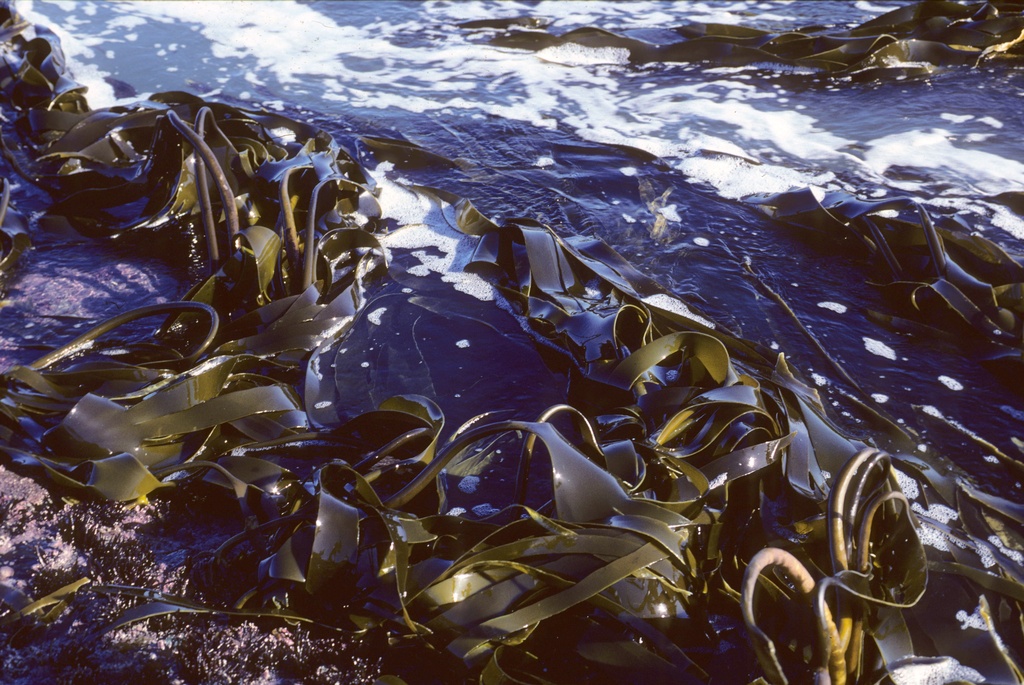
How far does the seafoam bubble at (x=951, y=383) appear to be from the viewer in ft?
7.68

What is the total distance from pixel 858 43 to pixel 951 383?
3.33 metres

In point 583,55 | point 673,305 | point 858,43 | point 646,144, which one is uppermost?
point 858,43

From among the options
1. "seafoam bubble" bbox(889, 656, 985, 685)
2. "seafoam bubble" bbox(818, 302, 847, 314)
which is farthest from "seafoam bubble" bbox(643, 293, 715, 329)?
"seafoam bubble" bbox(889, 656, 985, 685)

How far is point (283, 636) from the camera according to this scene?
1632mm

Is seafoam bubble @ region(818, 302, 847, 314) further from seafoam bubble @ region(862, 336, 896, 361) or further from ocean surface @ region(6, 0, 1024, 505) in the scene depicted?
seafoam bubble @ region(862, 336, 896, 361)

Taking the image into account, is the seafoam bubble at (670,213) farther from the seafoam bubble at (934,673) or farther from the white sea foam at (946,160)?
the seafoam bubble at (934,673)

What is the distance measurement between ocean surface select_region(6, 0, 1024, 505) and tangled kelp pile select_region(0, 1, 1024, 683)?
0.22 meters

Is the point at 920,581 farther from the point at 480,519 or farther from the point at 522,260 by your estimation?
the point at 522,260

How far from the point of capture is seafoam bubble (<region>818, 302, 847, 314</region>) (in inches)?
107

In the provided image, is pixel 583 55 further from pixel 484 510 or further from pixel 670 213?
pixel 484 510

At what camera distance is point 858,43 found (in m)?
4.84

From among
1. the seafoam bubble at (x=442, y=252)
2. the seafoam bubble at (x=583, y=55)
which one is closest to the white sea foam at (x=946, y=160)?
the seafoam bubble at (x=583, y=55)

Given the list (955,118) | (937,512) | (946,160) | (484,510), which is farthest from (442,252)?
(955,118)

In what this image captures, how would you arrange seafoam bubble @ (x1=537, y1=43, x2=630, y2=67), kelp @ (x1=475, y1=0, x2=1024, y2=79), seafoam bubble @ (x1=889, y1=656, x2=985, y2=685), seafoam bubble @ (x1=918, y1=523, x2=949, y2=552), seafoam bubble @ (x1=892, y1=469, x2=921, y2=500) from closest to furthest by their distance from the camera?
seafoam bubble @ (x1=889, y1=656, x2=985, y2=685) → seafoam bubble @ (x1=918, y1=523, x2=949, y2=552) → seafoam bubble @ (x1=892, y1=469, x2=921, y2=500) → kelp @ (x1=475, y1=0, x2=1024, y2=79) → seafoam bubble @ (x1=537, y1=43, x2=630, y2=67)
